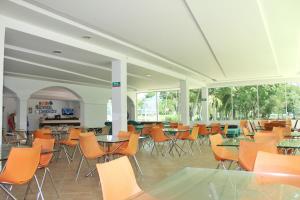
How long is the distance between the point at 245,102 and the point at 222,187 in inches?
649

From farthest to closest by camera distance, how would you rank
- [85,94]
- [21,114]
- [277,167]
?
[85,94] < [21,114] < [277,167]

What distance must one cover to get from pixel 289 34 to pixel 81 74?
7.86 meters

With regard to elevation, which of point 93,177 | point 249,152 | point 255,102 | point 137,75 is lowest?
point 93,177

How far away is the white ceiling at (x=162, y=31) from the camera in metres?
5.41

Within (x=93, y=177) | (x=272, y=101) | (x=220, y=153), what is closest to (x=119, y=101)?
(x=93, y=177)

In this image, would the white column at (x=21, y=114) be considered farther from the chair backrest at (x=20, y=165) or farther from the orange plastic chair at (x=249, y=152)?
the orange plastic chair at (x=249, y=152)

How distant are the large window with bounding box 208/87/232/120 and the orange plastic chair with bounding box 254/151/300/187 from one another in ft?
52.8

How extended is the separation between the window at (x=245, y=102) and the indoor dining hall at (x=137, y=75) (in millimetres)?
2229

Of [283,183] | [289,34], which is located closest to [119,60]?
[289,34]

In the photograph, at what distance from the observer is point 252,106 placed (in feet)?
56.6

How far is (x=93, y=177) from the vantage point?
5523mm

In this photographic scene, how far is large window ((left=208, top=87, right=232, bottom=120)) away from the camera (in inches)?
711

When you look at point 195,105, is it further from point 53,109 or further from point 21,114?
point 21,114

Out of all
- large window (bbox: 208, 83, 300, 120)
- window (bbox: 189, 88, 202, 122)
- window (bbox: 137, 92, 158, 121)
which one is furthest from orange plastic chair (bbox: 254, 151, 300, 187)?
window (bbox: 137, 92, 158, 121)
